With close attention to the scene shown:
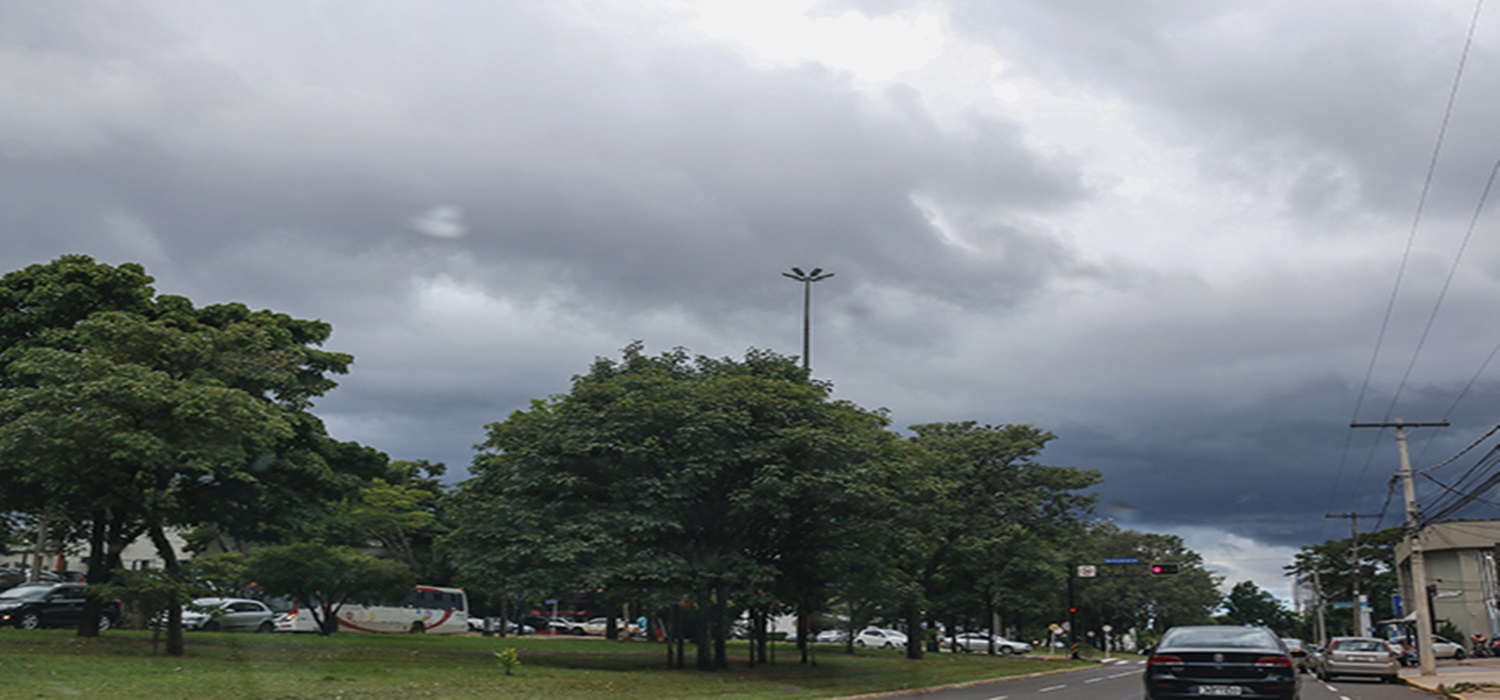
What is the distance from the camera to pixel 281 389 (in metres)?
30.2

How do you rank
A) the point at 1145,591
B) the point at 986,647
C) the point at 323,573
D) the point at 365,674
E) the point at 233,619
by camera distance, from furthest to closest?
the point at 1145,591, the point at 986,647, the point at 323,573, the point at 233,619, the point at 365,674

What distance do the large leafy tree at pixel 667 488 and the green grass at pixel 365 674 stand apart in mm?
2616

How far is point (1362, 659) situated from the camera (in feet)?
107

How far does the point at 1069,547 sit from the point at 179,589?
137ft

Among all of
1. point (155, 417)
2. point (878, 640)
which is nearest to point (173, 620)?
point (155, 417)

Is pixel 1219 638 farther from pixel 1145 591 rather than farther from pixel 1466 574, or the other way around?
pixel 1145 591

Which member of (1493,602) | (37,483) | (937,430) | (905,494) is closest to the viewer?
(37,483)

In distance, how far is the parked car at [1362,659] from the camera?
1276 inches

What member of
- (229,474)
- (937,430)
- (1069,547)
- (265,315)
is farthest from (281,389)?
(1069,547)

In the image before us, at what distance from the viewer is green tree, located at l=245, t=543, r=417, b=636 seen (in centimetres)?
4194

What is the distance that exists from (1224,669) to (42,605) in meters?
33.4

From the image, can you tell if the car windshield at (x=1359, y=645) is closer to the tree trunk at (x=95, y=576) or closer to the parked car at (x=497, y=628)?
the tree trunk at (x=95, y=576)

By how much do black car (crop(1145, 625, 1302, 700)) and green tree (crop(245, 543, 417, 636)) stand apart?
111 feet

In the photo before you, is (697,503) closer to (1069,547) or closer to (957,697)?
(957,697)
